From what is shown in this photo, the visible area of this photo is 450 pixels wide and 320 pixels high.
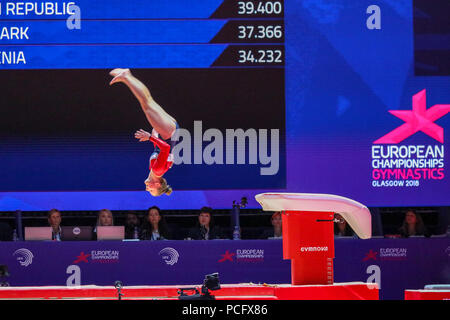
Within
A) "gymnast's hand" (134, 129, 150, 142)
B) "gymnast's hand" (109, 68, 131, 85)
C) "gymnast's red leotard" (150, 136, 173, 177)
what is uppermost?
"gymnast's hand" (109, 68, 131, 85)

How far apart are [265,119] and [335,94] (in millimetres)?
1004

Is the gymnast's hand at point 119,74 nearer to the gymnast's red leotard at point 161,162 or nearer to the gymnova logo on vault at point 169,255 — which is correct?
the gymnast's red leotard at point 161,162

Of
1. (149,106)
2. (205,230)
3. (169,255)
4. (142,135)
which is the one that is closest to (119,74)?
(149,106)

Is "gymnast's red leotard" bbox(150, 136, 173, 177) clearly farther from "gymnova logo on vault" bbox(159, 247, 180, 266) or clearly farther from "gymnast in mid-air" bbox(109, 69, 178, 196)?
"gymnova logo on vault" bbox(159, 247, 180, 266)

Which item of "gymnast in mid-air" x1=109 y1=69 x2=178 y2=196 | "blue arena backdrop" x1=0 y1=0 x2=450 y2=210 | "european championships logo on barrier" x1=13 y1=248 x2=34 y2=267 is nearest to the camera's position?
"european championships logo on barrier" x1=13 y1=248 x2=34 y2=267

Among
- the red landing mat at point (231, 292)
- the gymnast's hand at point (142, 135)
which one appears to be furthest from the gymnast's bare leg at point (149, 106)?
the red landing mat at point (231, 292)

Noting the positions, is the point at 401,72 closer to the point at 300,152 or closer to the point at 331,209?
the point at 300,152

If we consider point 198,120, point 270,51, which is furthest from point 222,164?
point 270,51

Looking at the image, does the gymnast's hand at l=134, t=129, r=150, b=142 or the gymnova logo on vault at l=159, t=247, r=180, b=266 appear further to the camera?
the gymnast's hand at l=134, t=129, r=150, b=142

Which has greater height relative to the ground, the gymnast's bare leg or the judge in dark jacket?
the gymnast's bare leg

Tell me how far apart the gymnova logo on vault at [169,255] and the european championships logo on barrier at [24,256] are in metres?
1.51

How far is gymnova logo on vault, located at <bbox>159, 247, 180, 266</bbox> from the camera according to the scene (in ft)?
26.1

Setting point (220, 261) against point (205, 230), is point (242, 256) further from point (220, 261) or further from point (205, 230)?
point (205, 230)

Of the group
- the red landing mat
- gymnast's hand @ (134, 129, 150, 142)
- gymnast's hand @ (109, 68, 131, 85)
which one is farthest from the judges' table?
the red landing mat
